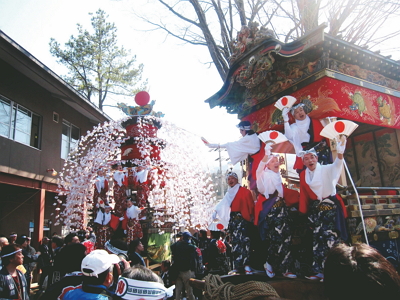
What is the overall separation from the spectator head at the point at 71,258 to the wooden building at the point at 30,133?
8.59m

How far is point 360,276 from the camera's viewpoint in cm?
129

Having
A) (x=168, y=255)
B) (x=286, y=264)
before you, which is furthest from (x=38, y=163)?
(x=286, y=264)

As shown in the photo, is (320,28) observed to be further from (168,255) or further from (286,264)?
(168,255)

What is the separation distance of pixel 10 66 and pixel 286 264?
470 inches

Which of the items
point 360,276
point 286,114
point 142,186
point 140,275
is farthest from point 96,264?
point 142,186

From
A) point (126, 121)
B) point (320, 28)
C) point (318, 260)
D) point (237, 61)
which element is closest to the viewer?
point (318, 260)

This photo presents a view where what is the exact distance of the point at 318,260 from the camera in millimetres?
4027

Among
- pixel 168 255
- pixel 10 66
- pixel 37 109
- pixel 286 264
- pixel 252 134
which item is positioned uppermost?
pixel 10 66

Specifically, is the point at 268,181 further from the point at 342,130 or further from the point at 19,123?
the point at 19,123

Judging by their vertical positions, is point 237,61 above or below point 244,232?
above

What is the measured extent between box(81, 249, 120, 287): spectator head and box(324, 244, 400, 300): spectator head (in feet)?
6.63

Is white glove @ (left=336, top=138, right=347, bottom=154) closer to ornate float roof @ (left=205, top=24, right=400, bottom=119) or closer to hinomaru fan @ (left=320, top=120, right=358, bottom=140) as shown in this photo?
hinomaru fan @ (left=320, top=120, right=358, bottom=140)

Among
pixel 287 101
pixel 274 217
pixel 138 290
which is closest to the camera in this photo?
pixel 138 290

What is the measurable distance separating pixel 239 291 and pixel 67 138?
15081 mm
